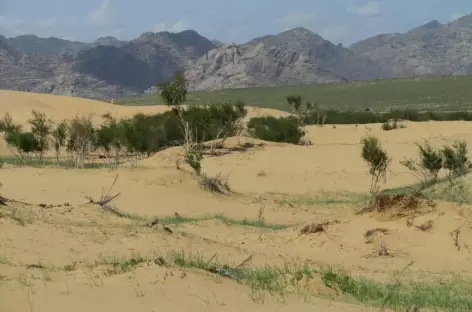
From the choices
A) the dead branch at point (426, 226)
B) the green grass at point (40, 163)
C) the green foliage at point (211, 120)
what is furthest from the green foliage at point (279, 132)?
the dead branch at point (426, 226)

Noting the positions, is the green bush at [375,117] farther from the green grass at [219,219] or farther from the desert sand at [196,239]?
the green grass at [219,219]

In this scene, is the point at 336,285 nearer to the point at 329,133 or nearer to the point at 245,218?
the point at 245,218

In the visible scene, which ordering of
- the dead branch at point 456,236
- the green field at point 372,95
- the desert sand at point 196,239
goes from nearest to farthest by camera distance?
the desert sand at point 196,239 < the dead branch at point 456,236 < the green field at point 372,95

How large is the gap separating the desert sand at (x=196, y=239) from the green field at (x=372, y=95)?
78084 millimetres

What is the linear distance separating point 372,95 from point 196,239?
12070 centimetres

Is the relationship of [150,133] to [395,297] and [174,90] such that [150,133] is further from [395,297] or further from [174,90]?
[395,297]

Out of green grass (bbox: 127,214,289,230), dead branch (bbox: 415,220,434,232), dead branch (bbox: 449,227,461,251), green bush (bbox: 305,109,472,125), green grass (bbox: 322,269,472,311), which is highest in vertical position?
green bush (bbox: 305,109,472,125)

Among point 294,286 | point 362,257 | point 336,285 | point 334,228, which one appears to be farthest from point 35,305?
point 334,228

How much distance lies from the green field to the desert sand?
7808 cm

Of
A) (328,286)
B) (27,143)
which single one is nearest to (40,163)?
(27,143)

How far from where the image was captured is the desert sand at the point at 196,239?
622 cm

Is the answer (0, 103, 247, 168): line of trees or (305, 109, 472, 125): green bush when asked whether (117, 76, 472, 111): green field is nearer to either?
(305, 109, 472, 125): green bush

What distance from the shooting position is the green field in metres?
111

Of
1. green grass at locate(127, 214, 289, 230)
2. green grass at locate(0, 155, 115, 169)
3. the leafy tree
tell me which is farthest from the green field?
green grass at locate(127, 214, 289, 230)
